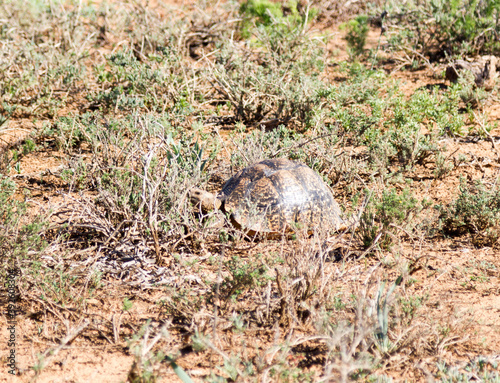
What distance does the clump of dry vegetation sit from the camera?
2.73 m

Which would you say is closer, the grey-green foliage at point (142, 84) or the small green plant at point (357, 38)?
the grey-green foliage at point (142, 84)

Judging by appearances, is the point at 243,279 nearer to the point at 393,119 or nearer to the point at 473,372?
the point at 473,372

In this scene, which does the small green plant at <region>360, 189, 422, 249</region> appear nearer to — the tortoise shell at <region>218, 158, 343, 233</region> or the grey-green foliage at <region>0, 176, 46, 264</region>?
the tortoise shell at <region>218, 158, 343, 233</region>

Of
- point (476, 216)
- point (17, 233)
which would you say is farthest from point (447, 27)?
point (17, 233)

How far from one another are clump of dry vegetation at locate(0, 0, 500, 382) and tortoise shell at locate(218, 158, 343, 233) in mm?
171

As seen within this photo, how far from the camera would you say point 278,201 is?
150 inches

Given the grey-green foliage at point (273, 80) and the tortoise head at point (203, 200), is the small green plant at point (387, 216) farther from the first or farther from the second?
the grey-green foliage at point (273, 80)

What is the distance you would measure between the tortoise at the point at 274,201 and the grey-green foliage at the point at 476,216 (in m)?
0.93

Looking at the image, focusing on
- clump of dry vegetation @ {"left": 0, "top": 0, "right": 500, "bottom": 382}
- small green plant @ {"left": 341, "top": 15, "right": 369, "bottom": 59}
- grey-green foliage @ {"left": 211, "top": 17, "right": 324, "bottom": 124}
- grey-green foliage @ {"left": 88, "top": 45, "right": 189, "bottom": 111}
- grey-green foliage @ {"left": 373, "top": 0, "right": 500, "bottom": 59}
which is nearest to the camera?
clump of dry vegetation @ {"left": 0, "top": 0, "right": 500, "bottom": 382}

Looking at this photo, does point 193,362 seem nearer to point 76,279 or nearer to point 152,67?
point 76,279

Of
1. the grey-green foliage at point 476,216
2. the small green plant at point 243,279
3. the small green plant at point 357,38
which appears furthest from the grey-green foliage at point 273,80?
the small green plant at point 243,279

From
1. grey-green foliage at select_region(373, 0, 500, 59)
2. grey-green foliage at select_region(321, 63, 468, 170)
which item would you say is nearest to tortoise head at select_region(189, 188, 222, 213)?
grey-green foliage at select_region(321, 63, 468, 170)

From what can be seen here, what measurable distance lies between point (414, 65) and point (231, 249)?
476cm

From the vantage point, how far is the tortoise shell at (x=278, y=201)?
3787 millimetres
